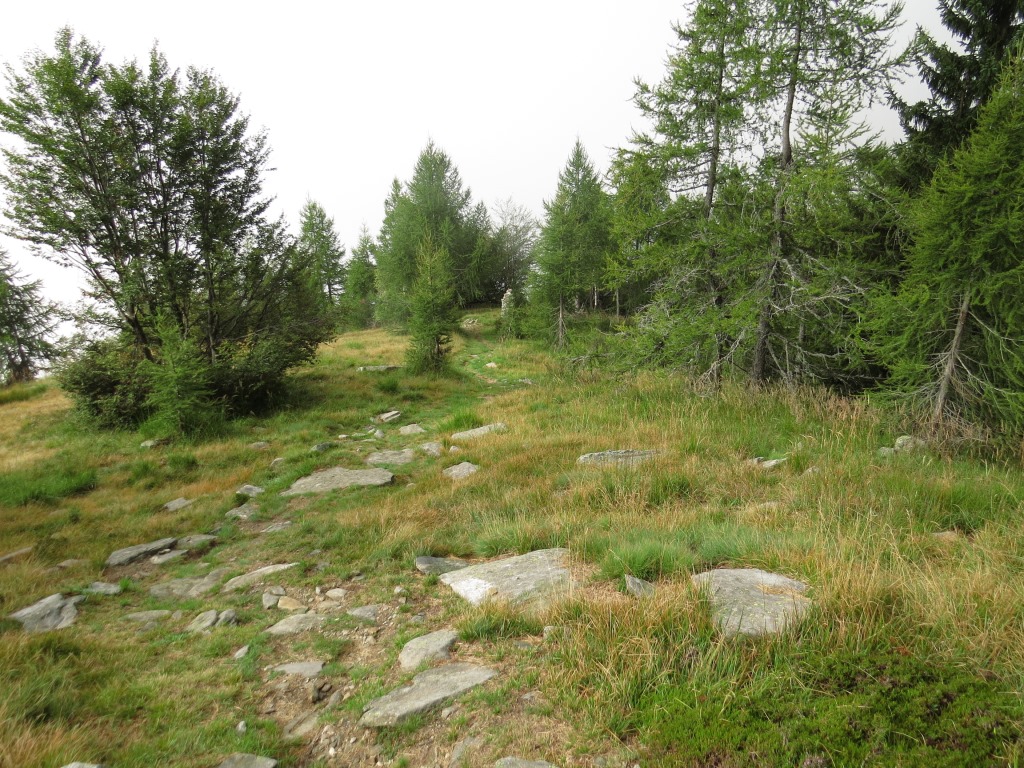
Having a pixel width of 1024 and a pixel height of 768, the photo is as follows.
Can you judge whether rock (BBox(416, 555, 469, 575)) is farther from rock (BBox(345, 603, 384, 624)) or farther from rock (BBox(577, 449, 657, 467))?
rock (BBox(577, 449, 657, 467))

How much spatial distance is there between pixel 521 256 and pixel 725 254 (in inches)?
1325

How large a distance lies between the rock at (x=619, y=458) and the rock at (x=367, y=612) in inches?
146

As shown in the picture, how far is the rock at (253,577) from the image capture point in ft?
16.8

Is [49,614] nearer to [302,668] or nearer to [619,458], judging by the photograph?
[302,668]

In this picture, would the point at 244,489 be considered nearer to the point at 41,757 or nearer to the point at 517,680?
the point at 41,757

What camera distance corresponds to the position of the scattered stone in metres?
7.91

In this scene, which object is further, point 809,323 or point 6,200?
point 6,200

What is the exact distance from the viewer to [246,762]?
2604mm

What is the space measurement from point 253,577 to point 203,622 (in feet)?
2.98

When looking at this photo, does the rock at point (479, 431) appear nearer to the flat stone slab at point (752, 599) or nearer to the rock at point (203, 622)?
the rock at point (203, 622)

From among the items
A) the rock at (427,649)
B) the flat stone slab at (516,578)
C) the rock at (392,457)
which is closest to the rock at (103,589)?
the flat stone slab at (516,578)

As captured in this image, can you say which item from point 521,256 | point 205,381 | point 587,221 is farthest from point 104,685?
point 521,256

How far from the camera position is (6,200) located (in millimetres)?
12617

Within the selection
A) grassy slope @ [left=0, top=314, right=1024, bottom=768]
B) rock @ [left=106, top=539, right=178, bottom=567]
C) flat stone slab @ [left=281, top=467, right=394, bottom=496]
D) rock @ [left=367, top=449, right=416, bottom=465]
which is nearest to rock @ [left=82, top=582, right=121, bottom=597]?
grassy slope @ [left=0, top=314, right=1024, bottom=768]
